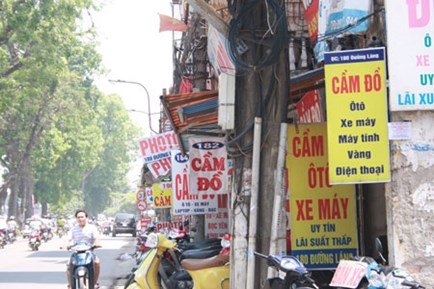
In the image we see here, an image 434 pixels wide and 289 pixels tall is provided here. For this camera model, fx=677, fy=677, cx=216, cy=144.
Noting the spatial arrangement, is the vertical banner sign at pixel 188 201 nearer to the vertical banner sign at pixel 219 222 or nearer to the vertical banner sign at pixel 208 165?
the vertical banner sign at pixel 219 222

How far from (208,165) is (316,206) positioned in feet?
12.5

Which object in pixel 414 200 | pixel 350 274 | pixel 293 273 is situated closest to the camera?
pixel 350 274

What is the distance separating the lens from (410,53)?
614 cm

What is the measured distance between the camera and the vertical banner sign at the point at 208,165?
1155cm

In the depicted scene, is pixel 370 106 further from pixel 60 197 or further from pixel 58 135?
pixel 60 197

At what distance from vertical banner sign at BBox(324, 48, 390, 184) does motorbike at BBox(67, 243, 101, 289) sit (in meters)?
5.76

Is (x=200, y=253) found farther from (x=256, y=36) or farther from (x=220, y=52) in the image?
(x=256, y=36)

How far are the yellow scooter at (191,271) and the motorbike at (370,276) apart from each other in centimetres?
357

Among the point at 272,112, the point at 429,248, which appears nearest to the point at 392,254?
the point at 429,248

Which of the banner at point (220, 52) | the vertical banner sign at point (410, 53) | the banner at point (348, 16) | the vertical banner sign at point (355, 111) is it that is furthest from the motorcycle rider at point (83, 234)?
the vertical banner sign at point (410, 53)

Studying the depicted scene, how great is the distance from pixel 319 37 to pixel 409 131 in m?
2.09

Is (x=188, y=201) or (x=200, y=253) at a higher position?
(x=188, y=201)

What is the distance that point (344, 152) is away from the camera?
6.34 m

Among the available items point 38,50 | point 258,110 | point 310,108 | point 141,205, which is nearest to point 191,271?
point 258,110
